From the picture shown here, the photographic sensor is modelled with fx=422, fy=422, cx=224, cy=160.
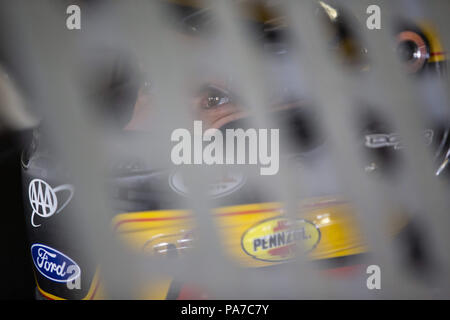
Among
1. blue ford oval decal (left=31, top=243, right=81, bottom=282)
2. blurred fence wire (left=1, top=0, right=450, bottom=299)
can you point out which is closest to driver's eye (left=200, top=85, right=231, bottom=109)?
blurred fence wire (left=1, top=0, right=450, bottom=299)

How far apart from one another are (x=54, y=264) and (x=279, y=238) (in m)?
0.64

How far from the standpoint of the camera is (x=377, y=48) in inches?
43.9

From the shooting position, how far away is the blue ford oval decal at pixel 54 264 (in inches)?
46.4

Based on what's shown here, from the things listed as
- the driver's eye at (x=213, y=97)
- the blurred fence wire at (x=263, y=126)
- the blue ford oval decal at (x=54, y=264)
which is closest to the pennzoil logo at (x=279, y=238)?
the blurred fence wire at (x=263, y=126)

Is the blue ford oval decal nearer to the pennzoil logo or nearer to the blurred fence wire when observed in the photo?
the blurred fence wire

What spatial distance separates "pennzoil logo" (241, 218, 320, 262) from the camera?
110 centimetres

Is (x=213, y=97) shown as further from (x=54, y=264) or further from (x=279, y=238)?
(x=54, y=264)

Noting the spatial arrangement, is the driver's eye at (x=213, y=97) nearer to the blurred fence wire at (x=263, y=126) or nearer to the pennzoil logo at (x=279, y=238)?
the blurred fence wire at (x=263, y=126)

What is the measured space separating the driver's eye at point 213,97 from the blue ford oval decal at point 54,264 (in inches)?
22.5

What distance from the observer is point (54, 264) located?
1.20m

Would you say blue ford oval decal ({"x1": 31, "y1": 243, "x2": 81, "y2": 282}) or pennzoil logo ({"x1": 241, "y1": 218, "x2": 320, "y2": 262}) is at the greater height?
pennzoil logo ({"x1": 241, "y1": 218, "x2": 320, "y2": 262})

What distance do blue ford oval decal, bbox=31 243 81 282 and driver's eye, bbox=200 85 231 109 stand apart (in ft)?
1.88

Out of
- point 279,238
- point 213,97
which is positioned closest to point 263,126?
point 213,97
